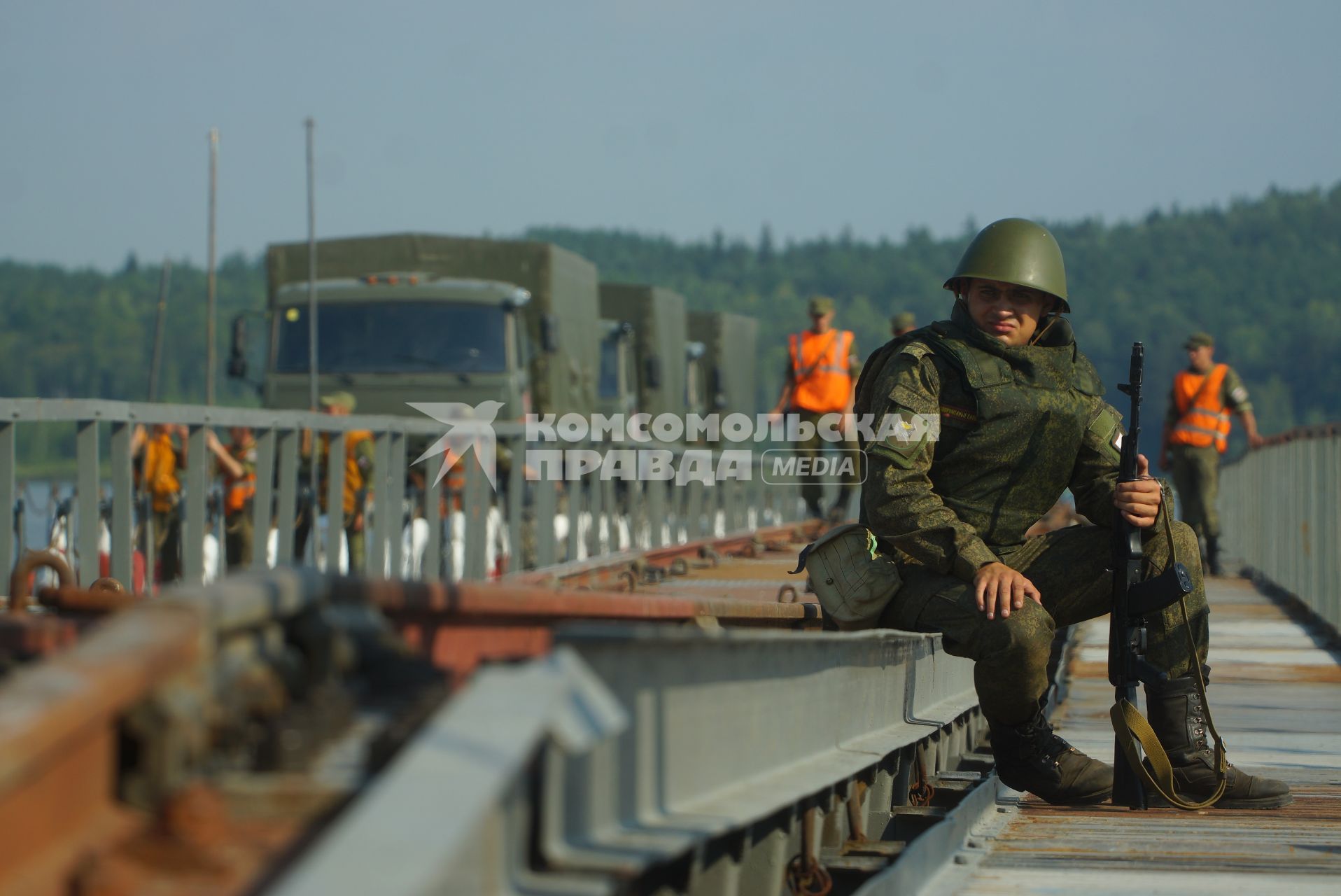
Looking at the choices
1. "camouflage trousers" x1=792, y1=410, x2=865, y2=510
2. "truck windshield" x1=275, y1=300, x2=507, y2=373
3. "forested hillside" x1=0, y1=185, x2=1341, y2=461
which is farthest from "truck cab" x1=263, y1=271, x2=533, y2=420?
"forested hillside" x1=0, y1=185, x2=1341, y2=461

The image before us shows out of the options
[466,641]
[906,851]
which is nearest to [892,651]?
[906,851]

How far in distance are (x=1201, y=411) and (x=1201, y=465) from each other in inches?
18.9

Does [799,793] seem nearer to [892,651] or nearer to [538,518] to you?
[892,651]

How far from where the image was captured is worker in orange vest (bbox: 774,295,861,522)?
18.2 meters

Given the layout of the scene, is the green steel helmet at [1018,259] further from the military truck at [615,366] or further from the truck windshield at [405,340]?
the military truck at [615,366]

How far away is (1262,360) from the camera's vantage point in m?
180

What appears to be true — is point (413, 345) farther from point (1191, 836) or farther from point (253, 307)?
point (253, 307)

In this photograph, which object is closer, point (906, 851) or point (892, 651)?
point (906, 851)

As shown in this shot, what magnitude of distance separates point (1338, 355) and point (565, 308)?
16888cm

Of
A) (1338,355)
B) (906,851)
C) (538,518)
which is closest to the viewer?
(906,851)

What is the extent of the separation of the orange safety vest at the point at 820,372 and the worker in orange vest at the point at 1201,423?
3024 mm

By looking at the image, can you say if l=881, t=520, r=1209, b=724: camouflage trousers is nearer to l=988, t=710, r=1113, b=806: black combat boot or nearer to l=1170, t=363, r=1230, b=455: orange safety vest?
l=988, t=710, r=1113, b=806: black combat boot

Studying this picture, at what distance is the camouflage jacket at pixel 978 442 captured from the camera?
18.3 ft

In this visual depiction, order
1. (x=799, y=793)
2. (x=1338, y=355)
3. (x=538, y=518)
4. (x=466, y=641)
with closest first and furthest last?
(x=466, y=641) < (x=799, y=793) < (x=538, y=518) < (x=1338, y=355)
